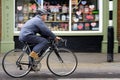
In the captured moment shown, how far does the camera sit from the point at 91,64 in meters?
12.3

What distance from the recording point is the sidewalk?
10.5 meters

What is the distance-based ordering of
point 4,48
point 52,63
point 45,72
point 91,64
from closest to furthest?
point 52,63 < point 45,72 < point 91,64 < point 4,48

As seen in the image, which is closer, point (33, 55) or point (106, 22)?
point (33, 55)

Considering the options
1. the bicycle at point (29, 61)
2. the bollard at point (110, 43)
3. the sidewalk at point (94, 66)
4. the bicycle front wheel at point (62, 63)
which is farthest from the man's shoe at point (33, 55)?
the bollard at point (110, 43)

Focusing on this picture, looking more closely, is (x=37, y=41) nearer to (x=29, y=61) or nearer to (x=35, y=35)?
(x=35, y=35)

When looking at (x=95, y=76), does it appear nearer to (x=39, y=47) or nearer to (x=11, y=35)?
(x=39, y=47)

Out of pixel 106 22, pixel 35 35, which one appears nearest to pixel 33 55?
pixel 35 35

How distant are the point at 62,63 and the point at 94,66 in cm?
197

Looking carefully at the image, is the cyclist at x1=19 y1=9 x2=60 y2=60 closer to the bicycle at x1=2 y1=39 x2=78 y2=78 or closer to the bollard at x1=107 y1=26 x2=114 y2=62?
the bicycle at x1=2 y1=39 x2=78 y2=78

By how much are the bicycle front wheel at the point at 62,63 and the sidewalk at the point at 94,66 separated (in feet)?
0.72

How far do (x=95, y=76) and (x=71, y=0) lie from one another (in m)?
5.43

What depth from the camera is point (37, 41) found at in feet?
31.9

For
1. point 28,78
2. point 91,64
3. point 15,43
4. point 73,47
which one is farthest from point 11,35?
point 28,78

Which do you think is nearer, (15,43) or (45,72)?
(45,72)
